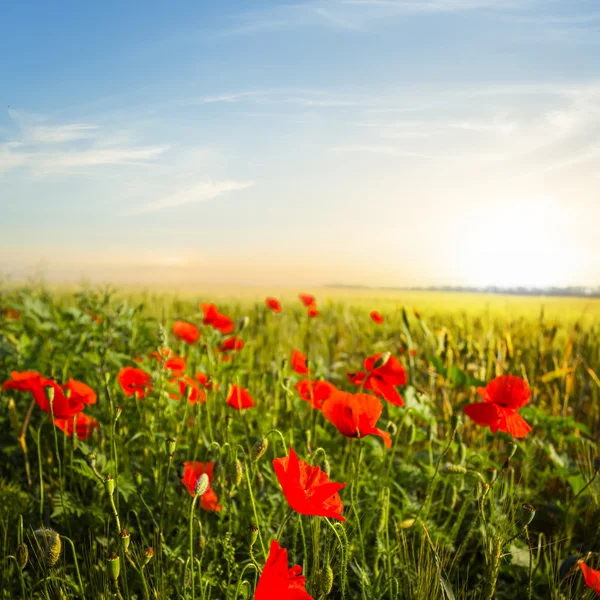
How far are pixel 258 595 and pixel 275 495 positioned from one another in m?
0.77

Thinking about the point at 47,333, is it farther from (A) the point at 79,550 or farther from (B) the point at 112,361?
(A) the point at 79,550

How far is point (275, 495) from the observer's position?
5.47ft

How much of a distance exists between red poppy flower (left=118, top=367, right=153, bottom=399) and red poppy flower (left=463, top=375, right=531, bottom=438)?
95 cm

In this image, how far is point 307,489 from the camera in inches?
41.3

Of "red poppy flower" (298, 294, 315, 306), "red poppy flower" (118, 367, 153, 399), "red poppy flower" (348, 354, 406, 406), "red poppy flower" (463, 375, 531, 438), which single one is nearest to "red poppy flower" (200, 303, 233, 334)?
"red poppy flower" (118, 367, 153, 399)

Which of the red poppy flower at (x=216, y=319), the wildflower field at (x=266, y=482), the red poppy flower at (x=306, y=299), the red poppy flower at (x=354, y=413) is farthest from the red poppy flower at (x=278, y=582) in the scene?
the red poppy flower at (x=306, y=299)

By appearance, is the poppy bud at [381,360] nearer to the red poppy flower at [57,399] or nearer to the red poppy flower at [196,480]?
the red poppy flower at [196,480]

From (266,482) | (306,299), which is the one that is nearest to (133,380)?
(266,482)

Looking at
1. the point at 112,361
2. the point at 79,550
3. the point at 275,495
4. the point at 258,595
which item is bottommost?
the point at 79,550

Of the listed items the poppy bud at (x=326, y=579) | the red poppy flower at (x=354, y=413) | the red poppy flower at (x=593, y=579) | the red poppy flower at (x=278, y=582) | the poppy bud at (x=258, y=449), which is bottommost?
the red poppy flower at (x=593, y=579)

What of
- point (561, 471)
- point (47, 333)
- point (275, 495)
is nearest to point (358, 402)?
point (275, 495)

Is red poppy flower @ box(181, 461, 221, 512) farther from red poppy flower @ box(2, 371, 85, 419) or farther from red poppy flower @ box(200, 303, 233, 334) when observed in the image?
red poppy flower @ box(200, 303, 233, 334)

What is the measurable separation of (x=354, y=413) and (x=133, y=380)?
821mm

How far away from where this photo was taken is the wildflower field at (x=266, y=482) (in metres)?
1.21
